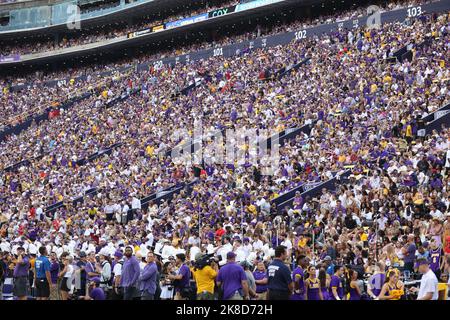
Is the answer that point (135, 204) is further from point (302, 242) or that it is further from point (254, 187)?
point (302, 242)

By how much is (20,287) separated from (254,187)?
35.3ft

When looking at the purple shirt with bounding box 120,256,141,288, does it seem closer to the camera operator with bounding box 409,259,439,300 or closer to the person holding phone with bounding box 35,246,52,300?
the person holding phone with bounding box 35,246,52,300

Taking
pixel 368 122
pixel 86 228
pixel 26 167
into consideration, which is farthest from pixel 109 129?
pixel 368 122

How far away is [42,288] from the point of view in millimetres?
14984

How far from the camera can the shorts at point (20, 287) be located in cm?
1414

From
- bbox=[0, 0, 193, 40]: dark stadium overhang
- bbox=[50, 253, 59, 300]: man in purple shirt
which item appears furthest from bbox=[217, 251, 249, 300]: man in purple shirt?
bbox=[0, 0, 193, 40]: dark stadium overhang

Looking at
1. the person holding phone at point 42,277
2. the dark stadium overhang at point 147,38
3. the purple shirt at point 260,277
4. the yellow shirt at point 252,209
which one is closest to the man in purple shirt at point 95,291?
the person holding phone at point 42,277

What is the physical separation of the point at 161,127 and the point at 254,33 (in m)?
12.7

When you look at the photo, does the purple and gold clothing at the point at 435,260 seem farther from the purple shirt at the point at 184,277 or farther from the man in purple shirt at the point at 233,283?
the purple shirt at the point at 184,277

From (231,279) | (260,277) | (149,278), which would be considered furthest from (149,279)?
(231,279)

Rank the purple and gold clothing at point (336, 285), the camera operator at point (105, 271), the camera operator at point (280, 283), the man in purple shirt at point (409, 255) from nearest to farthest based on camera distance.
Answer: the camera operator at point (280, 283) → the purple and gold clothing at point (336, 285) → the man in purple shirt at point (409, 255) → the camera operator at point (105, 271)

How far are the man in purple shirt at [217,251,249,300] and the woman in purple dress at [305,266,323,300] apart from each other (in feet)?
4.16

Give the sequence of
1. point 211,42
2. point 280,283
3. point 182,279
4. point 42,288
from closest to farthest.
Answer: point 280,283
point 182,279
point 42,288
point 211,42
